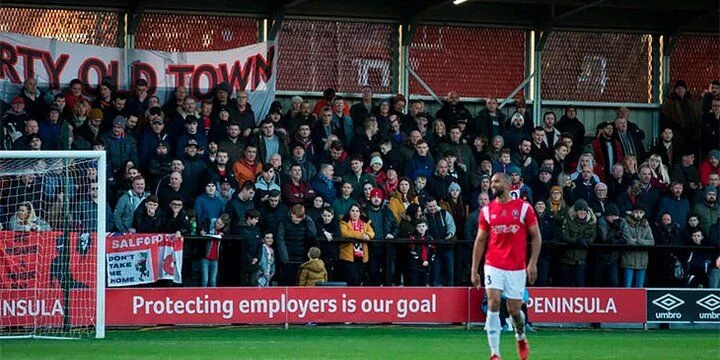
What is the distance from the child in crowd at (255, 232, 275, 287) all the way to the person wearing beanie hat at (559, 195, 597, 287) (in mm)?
4641

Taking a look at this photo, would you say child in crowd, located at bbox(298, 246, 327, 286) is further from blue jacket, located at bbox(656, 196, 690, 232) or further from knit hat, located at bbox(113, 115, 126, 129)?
blue jacket, located at bbox(656, 196, 690, 232)

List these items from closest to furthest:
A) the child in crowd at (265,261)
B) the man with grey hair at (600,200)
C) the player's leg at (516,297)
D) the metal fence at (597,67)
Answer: the player's leg at (516,297) < the child in crowd at (265,261) < the man with grey hair at (600,200) < the metal fence at (597,67)

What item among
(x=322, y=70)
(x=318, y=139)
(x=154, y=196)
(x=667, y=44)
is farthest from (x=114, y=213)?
(x=667, y=44)

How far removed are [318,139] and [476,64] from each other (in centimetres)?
517

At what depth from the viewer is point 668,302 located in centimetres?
2327

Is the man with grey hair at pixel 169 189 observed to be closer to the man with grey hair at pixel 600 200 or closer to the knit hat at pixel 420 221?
the knit hat at pixel 420 221

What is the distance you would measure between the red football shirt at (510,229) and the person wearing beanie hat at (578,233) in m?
Answer: 8.05

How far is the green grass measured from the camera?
16656 mm

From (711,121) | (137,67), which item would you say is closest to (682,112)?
(711,121)

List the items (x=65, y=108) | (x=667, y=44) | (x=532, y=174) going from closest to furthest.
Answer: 1. (x=65, y=108)
2. (x=532, y=174)
3. (x=667, y=44)

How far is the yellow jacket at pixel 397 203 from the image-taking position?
23.2m

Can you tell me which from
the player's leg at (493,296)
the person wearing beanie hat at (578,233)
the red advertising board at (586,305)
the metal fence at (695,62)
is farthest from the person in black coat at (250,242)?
the metal fence at (695,62)

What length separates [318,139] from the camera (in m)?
24.0

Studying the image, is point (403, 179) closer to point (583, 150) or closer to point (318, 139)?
point (318, 139)
